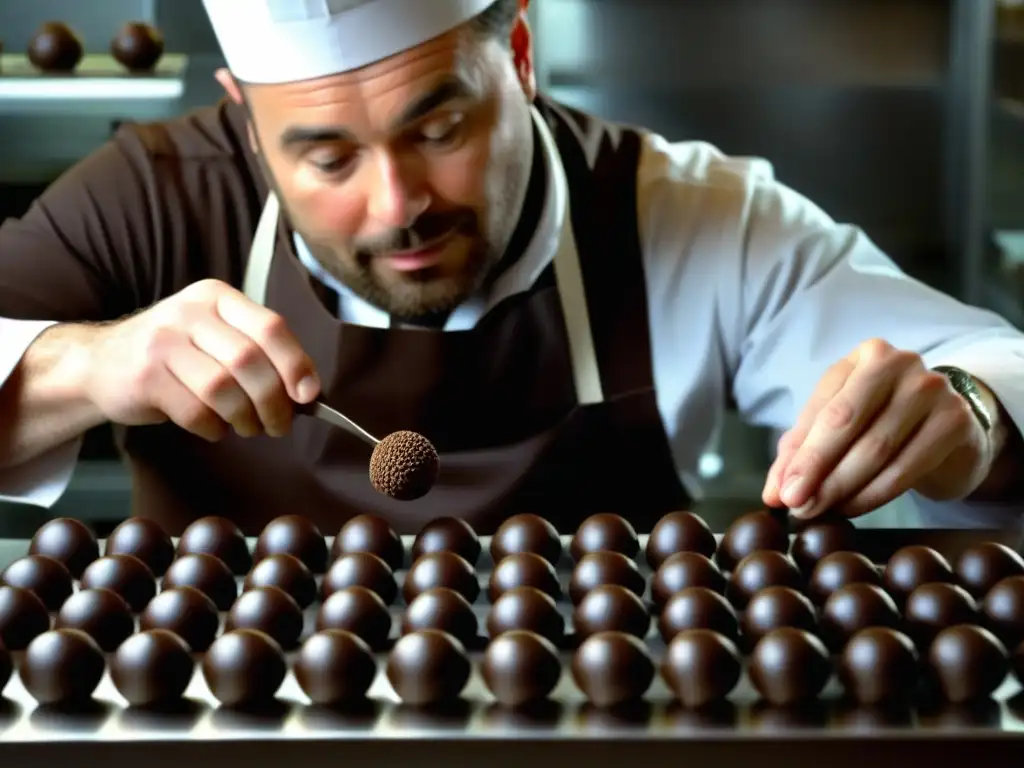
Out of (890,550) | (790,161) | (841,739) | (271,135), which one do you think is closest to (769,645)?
(841,739)

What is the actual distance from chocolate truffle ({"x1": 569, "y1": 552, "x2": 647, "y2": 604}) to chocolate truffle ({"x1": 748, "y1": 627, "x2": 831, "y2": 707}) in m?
0.14

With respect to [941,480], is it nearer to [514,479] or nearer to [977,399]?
[977,399]

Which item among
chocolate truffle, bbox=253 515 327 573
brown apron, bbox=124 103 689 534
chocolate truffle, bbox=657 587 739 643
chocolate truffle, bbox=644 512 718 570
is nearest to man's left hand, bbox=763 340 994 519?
chocolate truffle, bbox=644 512 718 570

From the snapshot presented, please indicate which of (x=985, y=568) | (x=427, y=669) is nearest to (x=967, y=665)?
(x=985, y=568)

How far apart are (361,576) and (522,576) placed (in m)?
0.09

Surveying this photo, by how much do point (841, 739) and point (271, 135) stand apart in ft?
2.84

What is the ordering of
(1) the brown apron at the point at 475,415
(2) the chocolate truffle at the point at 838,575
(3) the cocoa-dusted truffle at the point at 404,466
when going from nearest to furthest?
(2) the chocolate truffle at the point at 838,575
(3) the cocoa-dusted truffle at the point at 404,466
(1) the brown apron at the point at 475,415

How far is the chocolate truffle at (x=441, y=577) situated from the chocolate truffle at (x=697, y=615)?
0.12 meters

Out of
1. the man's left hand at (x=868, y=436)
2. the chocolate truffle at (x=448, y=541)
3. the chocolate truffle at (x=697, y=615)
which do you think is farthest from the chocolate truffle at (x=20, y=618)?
the man's left hand at (x=868, y=436)

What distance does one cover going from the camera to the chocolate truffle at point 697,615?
0.74 meters

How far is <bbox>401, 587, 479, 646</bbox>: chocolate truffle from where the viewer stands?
738 mm

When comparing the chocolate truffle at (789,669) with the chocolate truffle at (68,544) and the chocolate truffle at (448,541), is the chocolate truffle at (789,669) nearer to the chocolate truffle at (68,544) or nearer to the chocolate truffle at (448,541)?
the chocolate truffle at (448,541)

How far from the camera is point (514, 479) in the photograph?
148 cm

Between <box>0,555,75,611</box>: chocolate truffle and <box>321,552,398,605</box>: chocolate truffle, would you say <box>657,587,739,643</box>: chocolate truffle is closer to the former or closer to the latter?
<box>321,552,398,605</box>: chocolate truffle
